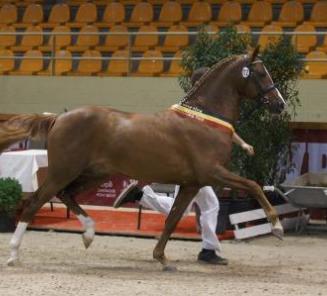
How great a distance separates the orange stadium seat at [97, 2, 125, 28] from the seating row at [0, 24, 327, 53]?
49cm

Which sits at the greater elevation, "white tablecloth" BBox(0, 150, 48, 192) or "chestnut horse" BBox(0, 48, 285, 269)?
"chestnut horse" BBox(0, 48, 285, 269)

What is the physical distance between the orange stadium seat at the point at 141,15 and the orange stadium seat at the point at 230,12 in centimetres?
163

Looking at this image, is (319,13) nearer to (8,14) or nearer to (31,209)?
(8,14)

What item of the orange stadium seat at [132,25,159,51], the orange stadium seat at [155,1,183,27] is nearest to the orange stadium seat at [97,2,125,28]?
the orange stadium seat at [155,1,183,27]

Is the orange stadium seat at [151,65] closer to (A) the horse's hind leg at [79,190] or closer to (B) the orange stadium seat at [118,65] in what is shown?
(B) the orange stadium seat at [118,65]

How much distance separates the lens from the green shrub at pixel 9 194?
11.2 m

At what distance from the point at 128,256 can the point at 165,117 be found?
6.48ft

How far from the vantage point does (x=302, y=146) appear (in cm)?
1360

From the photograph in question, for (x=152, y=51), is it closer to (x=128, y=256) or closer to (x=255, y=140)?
(x=255, y=140)

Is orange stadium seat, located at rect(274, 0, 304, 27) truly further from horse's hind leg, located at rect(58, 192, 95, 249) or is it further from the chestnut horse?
horse's hind leg, located at rect(58, 192, 95, 249)

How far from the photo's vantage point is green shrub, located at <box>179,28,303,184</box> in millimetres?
11453

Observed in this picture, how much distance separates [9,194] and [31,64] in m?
6.49

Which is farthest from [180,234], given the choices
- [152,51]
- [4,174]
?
→ [152,51]

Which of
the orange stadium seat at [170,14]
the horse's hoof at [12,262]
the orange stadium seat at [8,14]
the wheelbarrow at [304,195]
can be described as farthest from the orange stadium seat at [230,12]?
the horse's hoof at [12,262]
